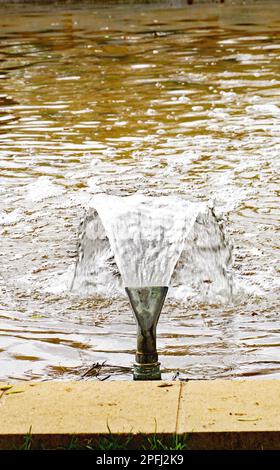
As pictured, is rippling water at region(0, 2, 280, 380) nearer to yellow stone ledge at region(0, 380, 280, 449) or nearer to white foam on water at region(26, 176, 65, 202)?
white foam on water at region(26, 176, 65, 202)

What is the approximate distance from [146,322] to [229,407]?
70 centimetres

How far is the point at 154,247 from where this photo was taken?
5.59 meters

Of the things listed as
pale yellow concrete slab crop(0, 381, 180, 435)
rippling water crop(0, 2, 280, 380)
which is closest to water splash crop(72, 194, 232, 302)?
rippling water crop(0, 2, 280, 380)

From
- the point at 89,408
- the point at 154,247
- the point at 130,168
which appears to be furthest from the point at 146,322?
the point at 130,168

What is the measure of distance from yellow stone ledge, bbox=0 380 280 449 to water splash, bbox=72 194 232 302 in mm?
1539

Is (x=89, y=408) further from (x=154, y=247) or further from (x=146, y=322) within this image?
(x=154, y=247)

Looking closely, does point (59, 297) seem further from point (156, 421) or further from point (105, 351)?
point (156, 421)

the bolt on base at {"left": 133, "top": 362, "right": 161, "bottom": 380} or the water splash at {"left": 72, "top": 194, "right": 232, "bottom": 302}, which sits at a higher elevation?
the bolt on base at {"left": 133, "top": 362, "right": 161, "bottom": 380}

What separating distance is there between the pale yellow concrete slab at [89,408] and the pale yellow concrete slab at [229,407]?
0.15 ft

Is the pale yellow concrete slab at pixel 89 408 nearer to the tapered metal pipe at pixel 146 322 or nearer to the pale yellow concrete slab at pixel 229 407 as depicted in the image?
the pale yellow concrete slab at pixel 229 407

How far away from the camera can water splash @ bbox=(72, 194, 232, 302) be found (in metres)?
5.53

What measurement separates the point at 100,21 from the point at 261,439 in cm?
1828

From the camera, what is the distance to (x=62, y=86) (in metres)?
13.1
